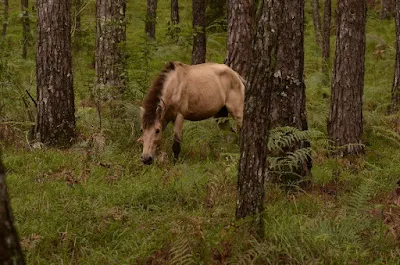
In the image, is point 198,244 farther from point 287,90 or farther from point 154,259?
point 287,90

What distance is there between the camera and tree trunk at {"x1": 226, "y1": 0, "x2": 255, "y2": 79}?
11266mm

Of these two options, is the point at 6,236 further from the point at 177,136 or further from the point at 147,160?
the point at 177,136

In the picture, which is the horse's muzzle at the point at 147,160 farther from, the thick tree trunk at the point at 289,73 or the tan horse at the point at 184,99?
the thick tree trunk at the point at 289,73

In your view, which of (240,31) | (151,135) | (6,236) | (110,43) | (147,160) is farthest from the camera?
(110,43)

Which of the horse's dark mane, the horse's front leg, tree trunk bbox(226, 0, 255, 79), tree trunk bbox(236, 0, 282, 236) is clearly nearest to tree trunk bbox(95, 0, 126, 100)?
the horse's front leg

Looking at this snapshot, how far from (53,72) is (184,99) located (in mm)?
2339

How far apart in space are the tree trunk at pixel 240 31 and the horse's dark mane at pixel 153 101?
218 centimetres

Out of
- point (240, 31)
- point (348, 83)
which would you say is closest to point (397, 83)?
point (348, 83)

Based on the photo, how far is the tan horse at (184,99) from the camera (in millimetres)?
9133

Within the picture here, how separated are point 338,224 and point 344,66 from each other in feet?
18.9

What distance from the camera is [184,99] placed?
1033 cm

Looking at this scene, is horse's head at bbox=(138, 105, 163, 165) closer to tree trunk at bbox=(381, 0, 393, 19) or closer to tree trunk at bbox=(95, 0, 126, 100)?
tree trunk at bbox=(95, 0, 126, 100)

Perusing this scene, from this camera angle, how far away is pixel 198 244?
5.02 metres

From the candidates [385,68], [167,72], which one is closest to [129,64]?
[167,72]
